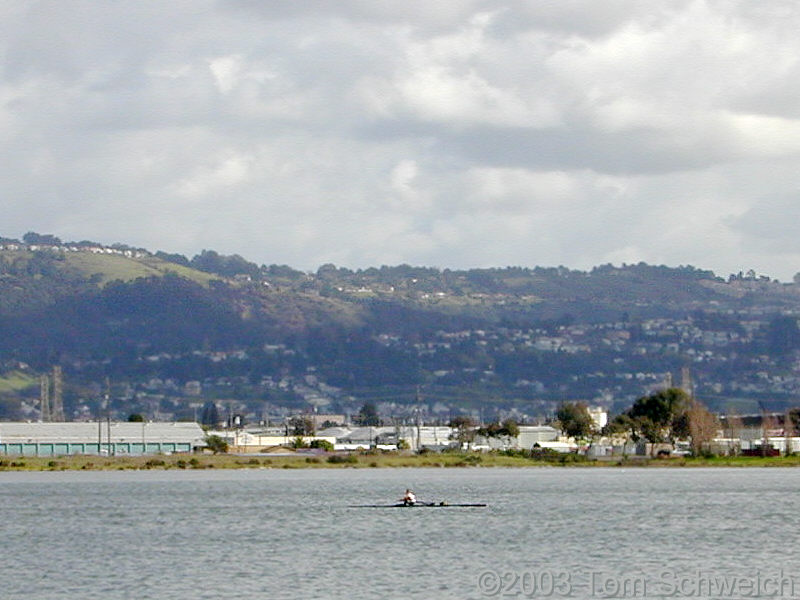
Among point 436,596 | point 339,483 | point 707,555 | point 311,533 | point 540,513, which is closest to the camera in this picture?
point 436,596

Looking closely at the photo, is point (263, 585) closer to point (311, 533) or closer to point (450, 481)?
point (311, 533)

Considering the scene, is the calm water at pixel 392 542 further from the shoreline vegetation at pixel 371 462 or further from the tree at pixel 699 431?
the tree at pixel 699 431

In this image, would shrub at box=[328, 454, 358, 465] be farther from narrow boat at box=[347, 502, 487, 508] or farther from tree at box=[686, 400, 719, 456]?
narrow boat at box=[347, 502, 487, 508]

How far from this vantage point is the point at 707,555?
208 feet

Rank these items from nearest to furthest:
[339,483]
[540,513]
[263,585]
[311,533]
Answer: [263,585]
[311,533]
[540,513]
[339,483]

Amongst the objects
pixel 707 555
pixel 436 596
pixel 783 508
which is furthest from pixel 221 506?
pixel 436 596

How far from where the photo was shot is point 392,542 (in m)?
70.9

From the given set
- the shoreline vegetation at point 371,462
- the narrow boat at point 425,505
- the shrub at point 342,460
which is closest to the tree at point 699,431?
the shoreline vegetation at point 371,462

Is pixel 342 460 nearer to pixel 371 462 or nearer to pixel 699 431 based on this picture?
pixel 371 462

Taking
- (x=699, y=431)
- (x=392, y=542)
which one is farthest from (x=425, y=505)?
(x=699, y=431)

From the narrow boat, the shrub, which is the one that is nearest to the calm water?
the narrow boat

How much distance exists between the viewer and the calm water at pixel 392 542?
54.7 metres

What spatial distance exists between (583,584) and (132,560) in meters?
20.2

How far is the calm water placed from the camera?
179 feet
